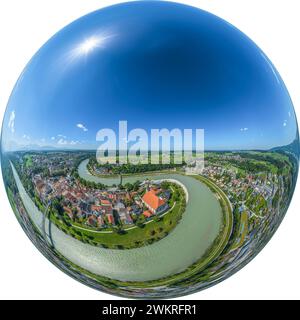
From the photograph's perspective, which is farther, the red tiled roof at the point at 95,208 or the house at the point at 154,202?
the red tiled roof at the point at 95,208

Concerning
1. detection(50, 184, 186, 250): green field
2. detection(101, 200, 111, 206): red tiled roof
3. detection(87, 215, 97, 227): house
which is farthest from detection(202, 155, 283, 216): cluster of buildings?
detection(87, 215, 97, 227): house

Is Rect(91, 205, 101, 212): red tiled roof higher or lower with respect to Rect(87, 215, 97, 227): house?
higher

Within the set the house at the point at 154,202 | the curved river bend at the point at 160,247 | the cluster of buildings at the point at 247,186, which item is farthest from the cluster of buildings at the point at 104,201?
the cluster of buildings at the point at 247,186

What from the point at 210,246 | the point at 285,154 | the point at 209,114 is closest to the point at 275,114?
the point at 285,154

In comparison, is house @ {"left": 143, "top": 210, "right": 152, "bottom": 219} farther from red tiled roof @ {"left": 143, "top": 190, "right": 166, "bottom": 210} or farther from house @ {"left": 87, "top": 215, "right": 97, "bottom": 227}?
house @ {"left": 87, "top": 215, "right": 97, "bottom": 227}

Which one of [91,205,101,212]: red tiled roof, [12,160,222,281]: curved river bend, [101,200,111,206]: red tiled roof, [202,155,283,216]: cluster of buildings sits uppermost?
[202,155,283,216]: cluster of buildings

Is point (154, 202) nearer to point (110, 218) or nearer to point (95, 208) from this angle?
point (110, 218)

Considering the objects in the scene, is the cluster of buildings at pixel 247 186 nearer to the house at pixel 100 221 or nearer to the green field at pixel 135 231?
the green field at pixel 135 231

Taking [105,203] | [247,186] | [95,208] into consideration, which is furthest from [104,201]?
[247,186]
